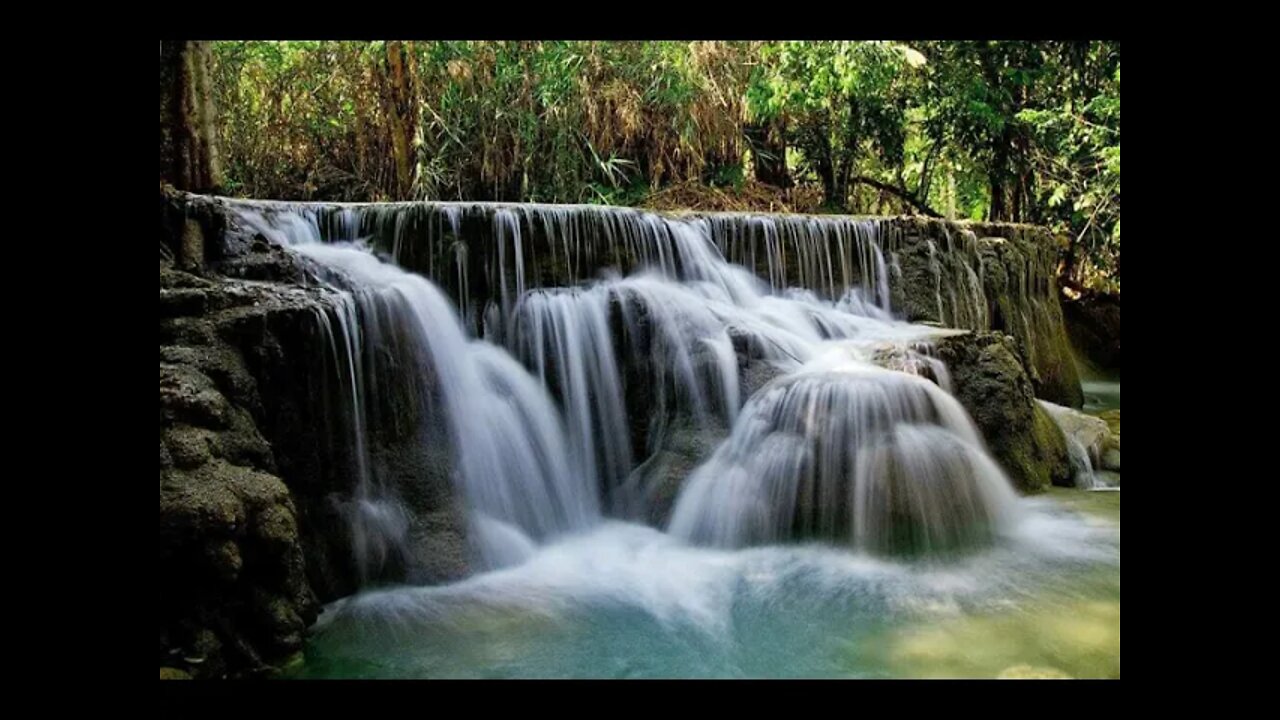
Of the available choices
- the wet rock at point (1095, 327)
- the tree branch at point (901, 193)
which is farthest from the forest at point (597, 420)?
the tree branch at point (901, 193)

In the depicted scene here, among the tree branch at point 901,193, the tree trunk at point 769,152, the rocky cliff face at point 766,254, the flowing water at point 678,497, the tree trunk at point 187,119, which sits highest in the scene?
the tree trunk at point 769,152

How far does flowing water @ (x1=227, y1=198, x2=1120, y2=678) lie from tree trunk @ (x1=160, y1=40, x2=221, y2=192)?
3.01 feet

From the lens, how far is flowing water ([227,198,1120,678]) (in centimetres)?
379

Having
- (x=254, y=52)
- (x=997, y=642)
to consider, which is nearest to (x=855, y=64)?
(x=997, y=642)

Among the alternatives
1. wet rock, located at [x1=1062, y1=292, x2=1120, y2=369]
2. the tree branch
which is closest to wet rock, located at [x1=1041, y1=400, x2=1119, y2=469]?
wet rock, located at [x1=1062, y1=292, x2=1120, y2=369]

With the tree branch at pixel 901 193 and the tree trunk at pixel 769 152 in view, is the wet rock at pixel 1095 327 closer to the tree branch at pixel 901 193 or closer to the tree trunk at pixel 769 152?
the tree branch at pixel 901 193

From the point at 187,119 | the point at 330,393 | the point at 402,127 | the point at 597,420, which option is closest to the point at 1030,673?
the point at 597,420

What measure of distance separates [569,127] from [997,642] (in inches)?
328

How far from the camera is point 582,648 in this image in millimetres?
3787

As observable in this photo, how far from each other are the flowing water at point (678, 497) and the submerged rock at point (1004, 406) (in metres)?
0.30

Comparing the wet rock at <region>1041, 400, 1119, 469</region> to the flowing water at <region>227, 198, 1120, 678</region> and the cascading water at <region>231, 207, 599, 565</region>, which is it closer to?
the flowing water at <region>227, 198, 1120, 678</region>

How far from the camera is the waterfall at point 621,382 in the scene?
499 centimetres

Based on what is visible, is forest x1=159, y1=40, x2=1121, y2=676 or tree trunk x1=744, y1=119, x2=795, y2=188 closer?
forest x1=159, y1=40, x2=1121, y2=676
